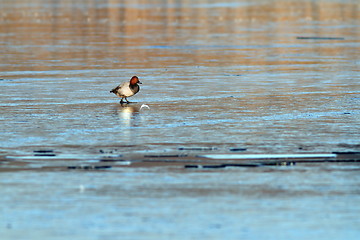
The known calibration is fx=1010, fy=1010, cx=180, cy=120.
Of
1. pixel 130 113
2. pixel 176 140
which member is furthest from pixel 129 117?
pixel 176 140

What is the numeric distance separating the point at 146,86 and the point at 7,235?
12.1 meters

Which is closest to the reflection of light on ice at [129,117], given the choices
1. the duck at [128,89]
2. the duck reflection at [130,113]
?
the duck reflection at [130,113]

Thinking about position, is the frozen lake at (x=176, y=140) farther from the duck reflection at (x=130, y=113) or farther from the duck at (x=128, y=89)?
the duck at (x=128, y=89)

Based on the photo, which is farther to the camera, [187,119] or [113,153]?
[187,119]

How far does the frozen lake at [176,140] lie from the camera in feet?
25.3

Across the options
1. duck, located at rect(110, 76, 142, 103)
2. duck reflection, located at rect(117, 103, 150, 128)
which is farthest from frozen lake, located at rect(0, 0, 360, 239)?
duck, located at rect(110, 76, 142, 103)

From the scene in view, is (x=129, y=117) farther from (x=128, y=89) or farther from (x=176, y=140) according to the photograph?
(x=176, y=140)

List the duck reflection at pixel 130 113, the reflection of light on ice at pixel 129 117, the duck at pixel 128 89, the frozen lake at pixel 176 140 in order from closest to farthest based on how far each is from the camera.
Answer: the frozen lake at pixel 176 140, the reflection of light on ice at pixel 129 117, the duck reflection at pixel 130 113, the duck at pixel 128 89

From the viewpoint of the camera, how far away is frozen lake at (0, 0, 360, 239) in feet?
25.3

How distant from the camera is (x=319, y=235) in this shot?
7184mm

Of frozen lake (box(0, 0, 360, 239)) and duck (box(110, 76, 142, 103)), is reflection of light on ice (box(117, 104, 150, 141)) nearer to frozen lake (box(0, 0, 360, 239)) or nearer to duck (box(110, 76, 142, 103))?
frozen lake (box(0, 0, 360, 239))

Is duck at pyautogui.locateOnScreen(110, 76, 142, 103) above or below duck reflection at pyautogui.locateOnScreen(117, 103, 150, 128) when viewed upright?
above

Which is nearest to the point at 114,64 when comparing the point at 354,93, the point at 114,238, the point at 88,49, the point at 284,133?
the point at 88,49

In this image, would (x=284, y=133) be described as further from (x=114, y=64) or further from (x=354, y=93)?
(x=114, y=64)
